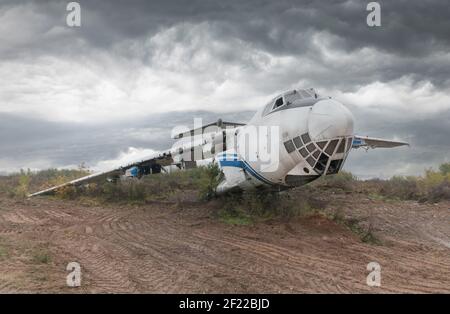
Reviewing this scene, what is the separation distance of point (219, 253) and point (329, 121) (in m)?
4.66

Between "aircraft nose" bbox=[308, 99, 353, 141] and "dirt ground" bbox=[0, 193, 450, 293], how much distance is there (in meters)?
3.13

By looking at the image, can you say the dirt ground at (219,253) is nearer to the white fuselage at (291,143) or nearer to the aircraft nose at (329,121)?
the white fuselage at (291,143)

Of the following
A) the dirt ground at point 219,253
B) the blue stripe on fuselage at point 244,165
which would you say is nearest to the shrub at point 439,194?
the dirt ground at point 219,253

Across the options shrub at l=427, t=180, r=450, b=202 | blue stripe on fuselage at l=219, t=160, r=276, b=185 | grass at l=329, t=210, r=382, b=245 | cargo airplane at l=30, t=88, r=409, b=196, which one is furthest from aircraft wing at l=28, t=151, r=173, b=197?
shrub at l=427, t=180, r=450, b=202

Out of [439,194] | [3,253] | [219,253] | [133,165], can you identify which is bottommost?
[219,253]

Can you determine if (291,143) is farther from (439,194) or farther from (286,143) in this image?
(439,194)

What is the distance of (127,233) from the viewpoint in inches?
556

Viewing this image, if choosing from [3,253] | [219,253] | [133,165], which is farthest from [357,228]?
[133,165]

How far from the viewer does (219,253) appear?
35.3 ft

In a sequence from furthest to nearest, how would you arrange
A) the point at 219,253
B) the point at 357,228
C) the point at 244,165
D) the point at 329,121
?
the point at 244,165 → the point at 357,228 → the point at 329,121 → the point at 219,253

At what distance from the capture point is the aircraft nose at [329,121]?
37.7ft

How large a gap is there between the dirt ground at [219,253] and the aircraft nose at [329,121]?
313cm

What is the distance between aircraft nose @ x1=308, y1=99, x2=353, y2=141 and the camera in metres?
11.5
